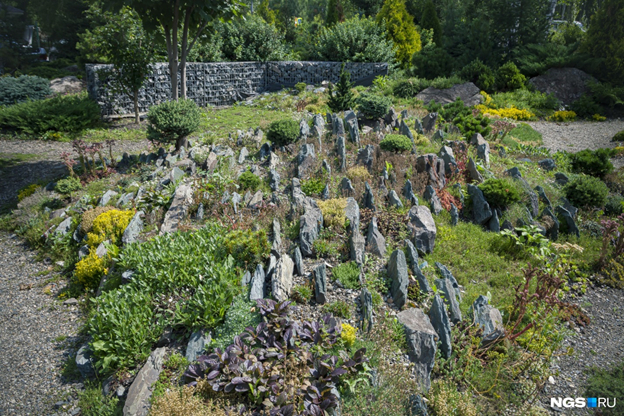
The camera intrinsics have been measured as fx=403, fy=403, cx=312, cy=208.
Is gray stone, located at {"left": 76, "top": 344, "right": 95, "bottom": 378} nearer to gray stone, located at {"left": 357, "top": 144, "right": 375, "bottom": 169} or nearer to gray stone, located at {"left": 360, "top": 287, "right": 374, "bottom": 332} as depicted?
gray stone, located at {"left": 360, "top": 287, "right": 374, "bottom": 332}

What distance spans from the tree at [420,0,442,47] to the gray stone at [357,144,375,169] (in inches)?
775

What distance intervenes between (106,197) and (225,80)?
11324 mm

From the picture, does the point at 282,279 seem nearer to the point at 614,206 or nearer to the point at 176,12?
the point at 614,206

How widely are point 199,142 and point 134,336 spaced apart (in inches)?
301

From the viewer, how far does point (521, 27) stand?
20.1 meters

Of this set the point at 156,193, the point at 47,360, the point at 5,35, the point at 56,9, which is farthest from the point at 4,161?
the point at 5,35

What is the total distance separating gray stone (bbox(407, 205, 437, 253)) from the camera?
715 centimetres

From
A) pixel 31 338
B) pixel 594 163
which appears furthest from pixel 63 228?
pixel 594 163

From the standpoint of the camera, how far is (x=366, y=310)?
557cm

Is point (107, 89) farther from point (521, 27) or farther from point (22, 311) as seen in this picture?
point (521, 27)

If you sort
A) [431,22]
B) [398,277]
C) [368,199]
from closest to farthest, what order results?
[398,277], [368,199], [431,22]

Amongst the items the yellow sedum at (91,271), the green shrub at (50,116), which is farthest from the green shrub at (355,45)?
the yellow sedum at (91,271)

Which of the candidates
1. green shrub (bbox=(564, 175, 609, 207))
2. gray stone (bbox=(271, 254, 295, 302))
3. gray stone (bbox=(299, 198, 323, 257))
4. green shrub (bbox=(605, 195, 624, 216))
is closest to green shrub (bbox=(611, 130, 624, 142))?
green shrub (bbox=(605, 195, 624, 216))

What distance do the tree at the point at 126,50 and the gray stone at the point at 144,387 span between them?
12651mm
